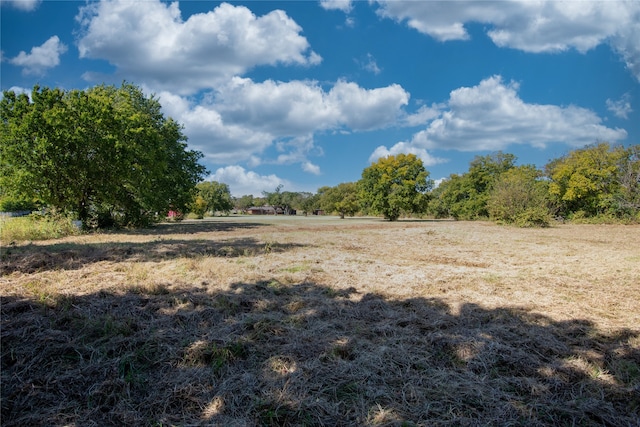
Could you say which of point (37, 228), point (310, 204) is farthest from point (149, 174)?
point (310, 204)

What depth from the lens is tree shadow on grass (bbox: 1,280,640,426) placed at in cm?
267

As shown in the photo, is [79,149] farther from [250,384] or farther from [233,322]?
[250,384]

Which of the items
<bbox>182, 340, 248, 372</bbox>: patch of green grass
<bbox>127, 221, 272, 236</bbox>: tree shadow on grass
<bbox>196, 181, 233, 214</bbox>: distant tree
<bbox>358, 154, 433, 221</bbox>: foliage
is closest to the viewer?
<bbox>182, 340, 248, 372</bbox>: patch of green grass

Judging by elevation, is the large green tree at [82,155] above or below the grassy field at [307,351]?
above

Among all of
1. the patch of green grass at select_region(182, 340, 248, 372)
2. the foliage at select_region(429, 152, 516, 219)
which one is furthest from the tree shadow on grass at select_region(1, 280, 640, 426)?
the foliage at select_region(429, 152, 516, 219)

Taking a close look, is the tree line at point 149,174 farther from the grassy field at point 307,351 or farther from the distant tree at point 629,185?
the grassy field at point 307,351

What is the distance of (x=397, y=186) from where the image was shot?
48.6 metres

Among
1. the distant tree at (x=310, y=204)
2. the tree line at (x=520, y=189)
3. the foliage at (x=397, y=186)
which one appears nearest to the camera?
the tree line at (x=520, y=189)

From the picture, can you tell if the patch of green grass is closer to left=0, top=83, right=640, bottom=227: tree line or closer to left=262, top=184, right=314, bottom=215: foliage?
left=0, top=83, right=640, bottom=227: tree line

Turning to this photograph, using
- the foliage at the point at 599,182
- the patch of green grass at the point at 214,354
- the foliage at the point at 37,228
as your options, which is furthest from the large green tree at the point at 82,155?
the foliage at the point at 599,182

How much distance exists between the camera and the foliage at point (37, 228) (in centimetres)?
1334

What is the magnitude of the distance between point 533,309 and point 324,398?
150 inches

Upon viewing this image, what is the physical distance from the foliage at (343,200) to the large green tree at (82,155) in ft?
175

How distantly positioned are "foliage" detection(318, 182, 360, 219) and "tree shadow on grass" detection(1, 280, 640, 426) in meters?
69.3
